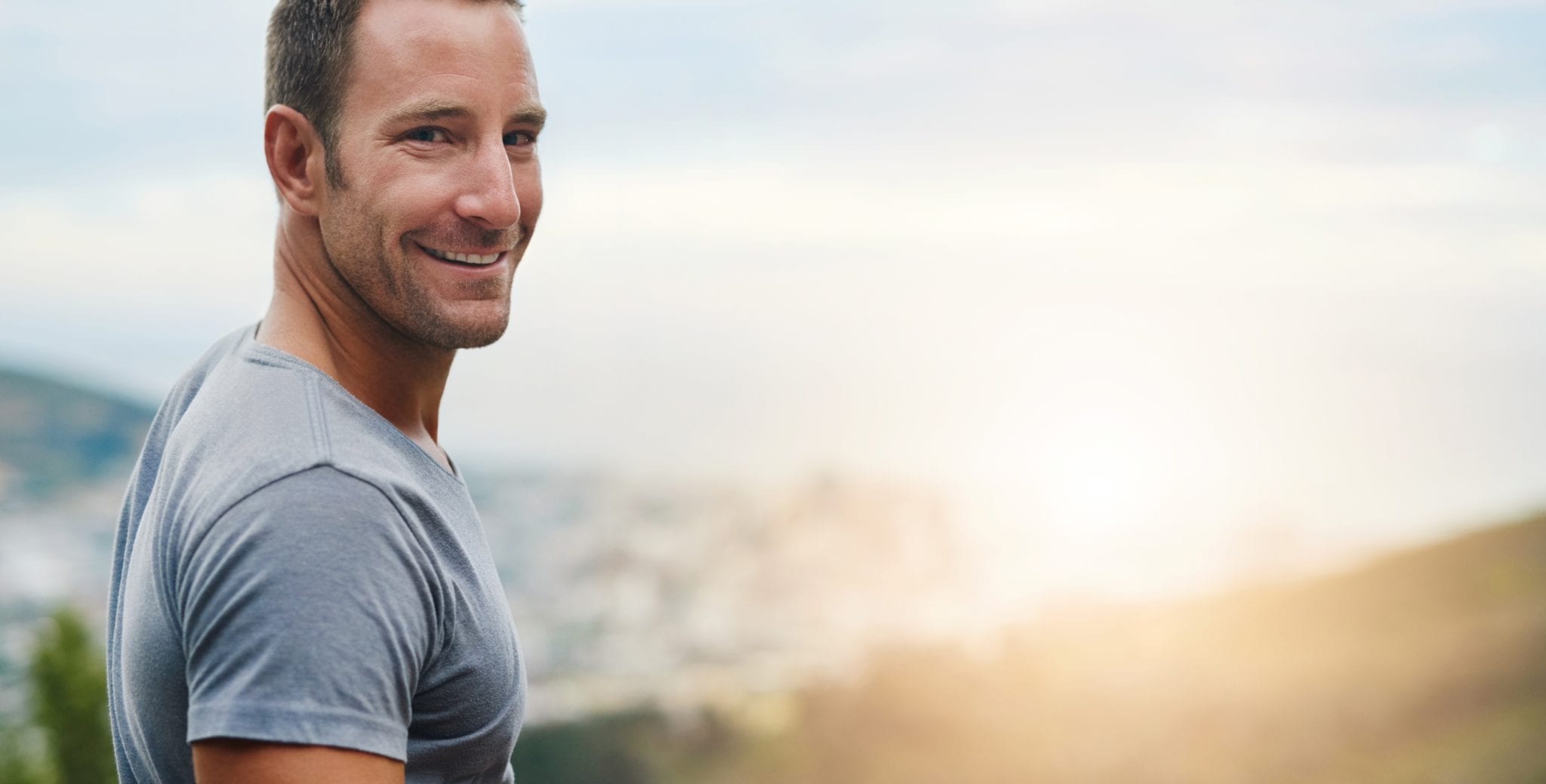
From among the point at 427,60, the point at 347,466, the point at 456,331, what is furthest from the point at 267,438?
the point at 427,60

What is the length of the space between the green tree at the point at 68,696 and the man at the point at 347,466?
319 inches

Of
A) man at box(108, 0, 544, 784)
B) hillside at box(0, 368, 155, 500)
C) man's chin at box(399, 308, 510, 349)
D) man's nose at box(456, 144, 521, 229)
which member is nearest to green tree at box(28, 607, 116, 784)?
hillside at box(0, 368, 155, 500)

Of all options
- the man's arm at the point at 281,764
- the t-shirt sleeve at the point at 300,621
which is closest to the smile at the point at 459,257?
the t-shirt sleeve at the point at 300,621

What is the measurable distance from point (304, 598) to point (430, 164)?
488 millimetres

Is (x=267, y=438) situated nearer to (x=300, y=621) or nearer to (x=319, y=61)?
(x=300, y=621)

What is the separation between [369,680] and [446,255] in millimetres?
465

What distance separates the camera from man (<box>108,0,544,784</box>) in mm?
968

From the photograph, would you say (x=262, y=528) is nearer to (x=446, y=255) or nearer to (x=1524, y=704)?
(x=446, y=255)

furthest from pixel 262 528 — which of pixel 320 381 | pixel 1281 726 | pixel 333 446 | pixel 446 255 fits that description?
pixel 1281 726

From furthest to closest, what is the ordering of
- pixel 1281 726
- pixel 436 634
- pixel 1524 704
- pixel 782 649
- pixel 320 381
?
1. pixel 782 649
2. pixel 1281 726
3. pixel 1524 704
4. pixel 320 381
5. pixel 436 634

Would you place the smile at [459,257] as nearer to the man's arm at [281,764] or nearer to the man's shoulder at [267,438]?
the man's shoulder at [267,438]

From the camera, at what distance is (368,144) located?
1.23 m

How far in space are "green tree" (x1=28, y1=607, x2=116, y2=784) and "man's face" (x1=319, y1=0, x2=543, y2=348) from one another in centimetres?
824

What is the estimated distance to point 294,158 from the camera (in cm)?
130
